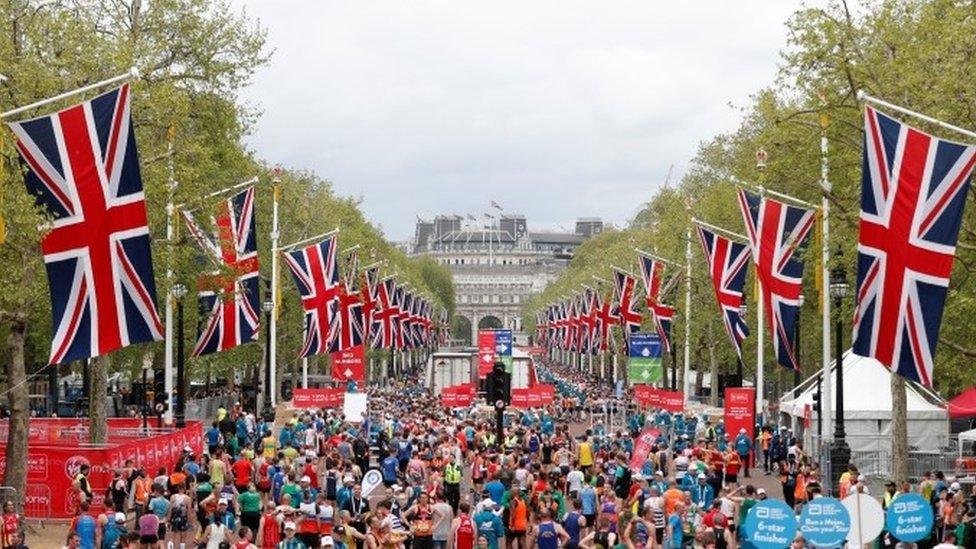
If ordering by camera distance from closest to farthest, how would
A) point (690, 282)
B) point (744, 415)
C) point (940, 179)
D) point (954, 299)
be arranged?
point (940, 179), point (954, 299), point (744, 415), point (690, 282)

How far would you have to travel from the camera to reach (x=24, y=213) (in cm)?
2828

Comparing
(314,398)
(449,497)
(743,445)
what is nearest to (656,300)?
(314,398)

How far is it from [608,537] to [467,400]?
36.7 metres

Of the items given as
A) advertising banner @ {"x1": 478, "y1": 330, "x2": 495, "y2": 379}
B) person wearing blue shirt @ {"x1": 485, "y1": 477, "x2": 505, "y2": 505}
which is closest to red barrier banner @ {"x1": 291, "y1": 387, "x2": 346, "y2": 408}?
advertising banner @ {"x1": 478, "y1": 330, "x2": 495, "y2": 379}

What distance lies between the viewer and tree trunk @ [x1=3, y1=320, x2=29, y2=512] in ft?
108

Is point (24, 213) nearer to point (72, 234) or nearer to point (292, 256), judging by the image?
point (72, 234)

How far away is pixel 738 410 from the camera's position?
4572cm

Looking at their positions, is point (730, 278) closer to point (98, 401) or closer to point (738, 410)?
point (738, 410)

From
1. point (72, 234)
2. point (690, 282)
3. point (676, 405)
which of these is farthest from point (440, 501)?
point (690, 282)

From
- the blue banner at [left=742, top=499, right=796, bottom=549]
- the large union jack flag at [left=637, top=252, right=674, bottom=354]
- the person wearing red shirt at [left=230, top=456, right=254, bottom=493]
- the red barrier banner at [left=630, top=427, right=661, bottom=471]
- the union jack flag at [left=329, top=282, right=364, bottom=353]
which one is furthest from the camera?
the large union jack flag at [left=637, top=252, right=674, bottom=354]

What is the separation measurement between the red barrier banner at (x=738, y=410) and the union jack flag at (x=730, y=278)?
1902mm

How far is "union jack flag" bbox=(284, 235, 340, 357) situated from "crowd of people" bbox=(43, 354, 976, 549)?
10085mm

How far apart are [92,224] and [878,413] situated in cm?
2643

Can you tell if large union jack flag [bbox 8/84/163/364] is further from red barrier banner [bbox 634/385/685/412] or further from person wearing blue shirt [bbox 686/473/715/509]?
red barrier banner [bbox 634/385/685/412]
